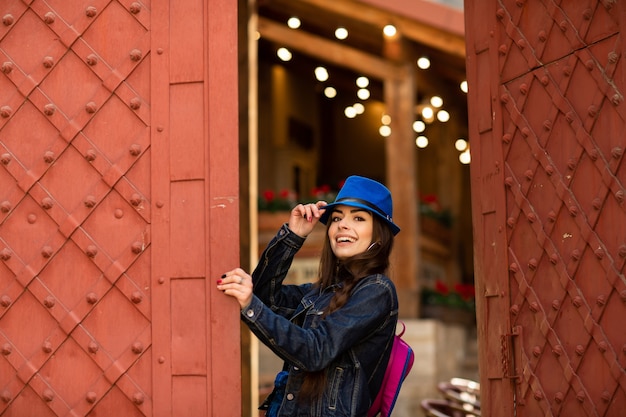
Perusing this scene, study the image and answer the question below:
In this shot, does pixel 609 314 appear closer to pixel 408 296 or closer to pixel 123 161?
pixel 123 161

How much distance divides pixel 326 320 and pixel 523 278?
4.06 feet

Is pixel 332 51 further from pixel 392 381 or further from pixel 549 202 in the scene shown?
pixel 392 381

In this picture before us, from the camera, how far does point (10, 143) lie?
5.14 m

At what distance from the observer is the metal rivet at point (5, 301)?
5000mm

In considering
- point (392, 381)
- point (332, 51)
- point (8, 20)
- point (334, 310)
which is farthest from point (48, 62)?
point (332, 51)

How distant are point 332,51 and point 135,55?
11.4 m

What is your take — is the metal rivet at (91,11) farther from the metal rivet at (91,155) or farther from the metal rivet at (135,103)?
the metal rivet at (91,155)

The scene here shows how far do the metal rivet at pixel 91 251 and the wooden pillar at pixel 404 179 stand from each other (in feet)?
36.4

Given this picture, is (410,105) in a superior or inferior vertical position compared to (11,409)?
superior

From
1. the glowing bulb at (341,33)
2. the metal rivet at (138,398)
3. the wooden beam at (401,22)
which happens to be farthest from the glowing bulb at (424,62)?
the metal rivet at (138,398)

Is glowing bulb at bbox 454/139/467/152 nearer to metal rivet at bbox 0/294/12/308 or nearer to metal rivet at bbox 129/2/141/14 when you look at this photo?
metal rivet at bbox 129/2/141/14

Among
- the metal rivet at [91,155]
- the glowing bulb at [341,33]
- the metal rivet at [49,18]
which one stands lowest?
the metal rivet at [91,155]

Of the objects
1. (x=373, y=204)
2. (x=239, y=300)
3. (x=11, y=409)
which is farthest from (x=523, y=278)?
(x=11, y=409)

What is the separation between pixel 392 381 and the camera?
184 inches
